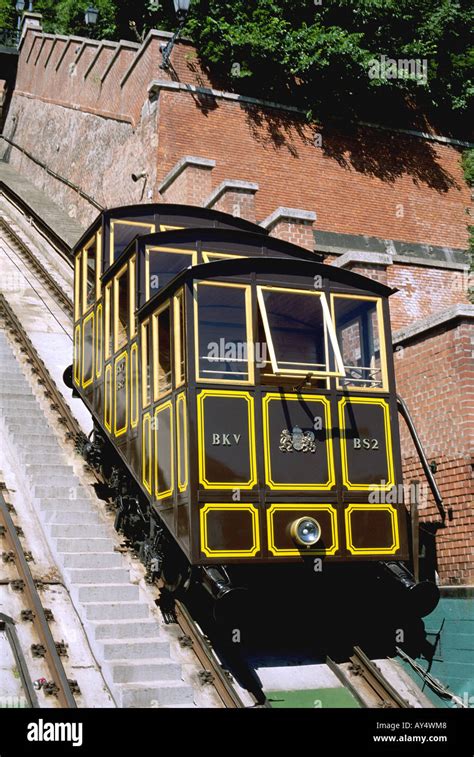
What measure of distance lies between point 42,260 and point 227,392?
13386 millimetres

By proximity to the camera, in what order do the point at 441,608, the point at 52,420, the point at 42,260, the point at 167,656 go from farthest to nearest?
the point at 42,260
the point at 52,420
the point at 441,608
the point at 167,656

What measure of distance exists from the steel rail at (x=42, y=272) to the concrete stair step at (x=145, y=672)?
1019cm

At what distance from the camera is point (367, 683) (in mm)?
8461

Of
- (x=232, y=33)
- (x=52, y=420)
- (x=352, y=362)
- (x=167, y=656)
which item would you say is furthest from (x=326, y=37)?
(x=167, y=656)

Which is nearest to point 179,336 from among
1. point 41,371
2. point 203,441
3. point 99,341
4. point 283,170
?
point 203,441

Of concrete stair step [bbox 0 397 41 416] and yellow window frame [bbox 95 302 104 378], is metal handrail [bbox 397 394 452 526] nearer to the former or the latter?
yellow window frame [bbox 95 302 104 378]

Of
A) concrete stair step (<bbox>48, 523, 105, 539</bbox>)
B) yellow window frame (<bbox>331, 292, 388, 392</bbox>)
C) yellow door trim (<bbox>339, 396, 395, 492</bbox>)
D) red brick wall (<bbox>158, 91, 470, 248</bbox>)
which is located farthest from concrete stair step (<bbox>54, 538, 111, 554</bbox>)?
red brick wall (<bbox>158, 91, 470, 248</bbox>)

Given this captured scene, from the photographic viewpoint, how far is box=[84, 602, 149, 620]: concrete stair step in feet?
28.3

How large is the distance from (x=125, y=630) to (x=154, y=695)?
1.10 metres

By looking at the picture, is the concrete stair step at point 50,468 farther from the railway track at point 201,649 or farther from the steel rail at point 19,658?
the steel rail at point 19,658

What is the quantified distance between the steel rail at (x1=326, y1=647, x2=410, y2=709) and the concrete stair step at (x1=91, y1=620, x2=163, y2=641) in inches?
68.4

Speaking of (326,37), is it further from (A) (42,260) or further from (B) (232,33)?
(A) (42,260)

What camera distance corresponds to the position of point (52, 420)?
13180mm
